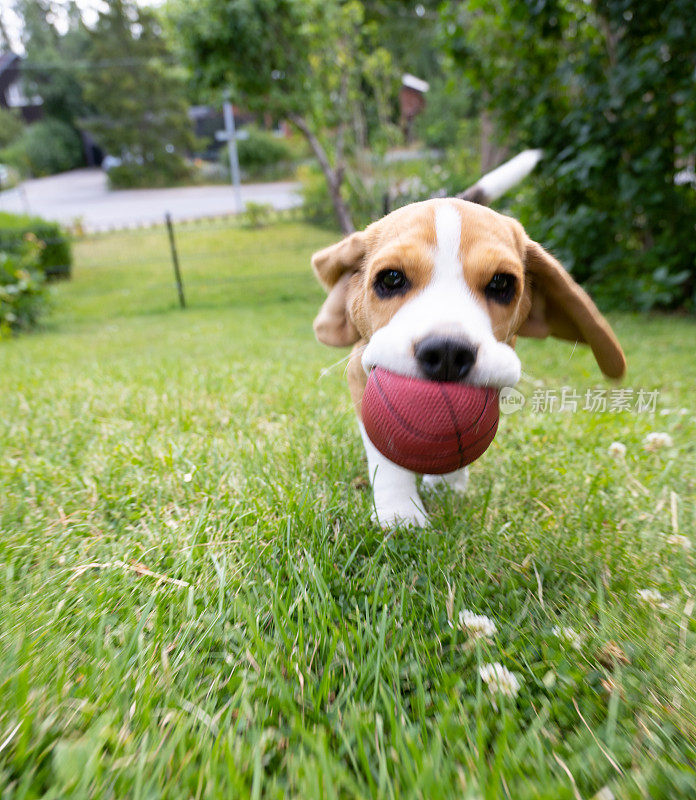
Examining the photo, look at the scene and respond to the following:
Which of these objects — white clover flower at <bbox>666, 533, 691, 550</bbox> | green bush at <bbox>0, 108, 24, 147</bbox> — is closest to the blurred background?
white clover flower at <bbox>666, 533, 691, 550</bbox>

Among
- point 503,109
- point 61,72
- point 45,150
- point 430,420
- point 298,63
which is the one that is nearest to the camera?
point 430,420

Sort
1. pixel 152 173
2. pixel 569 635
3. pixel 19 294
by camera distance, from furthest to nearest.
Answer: pixel 152 173, pixel 19 294, pixel 569 635

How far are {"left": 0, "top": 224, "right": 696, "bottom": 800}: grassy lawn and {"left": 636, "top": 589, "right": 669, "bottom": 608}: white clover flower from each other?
0.4 inches

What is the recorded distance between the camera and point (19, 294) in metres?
8.38

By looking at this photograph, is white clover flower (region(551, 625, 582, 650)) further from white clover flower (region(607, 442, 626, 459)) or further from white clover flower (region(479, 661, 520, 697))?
white clover flower (region(607, 442, 626, 459))

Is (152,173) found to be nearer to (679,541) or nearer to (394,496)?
(394,496)

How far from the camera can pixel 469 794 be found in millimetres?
1035

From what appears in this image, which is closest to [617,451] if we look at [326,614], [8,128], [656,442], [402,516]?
[656,442]

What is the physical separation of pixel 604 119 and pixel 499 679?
7305 millimetres

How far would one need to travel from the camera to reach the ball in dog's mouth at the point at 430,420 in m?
1.64

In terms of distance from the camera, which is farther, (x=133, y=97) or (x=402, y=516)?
(x=133, y=97)

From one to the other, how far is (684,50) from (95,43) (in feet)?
151

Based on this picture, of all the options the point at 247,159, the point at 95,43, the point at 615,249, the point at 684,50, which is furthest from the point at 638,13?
the point at 95,43

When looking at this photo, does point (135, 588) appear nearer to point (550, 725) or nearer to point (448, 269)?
point (550, 725)
